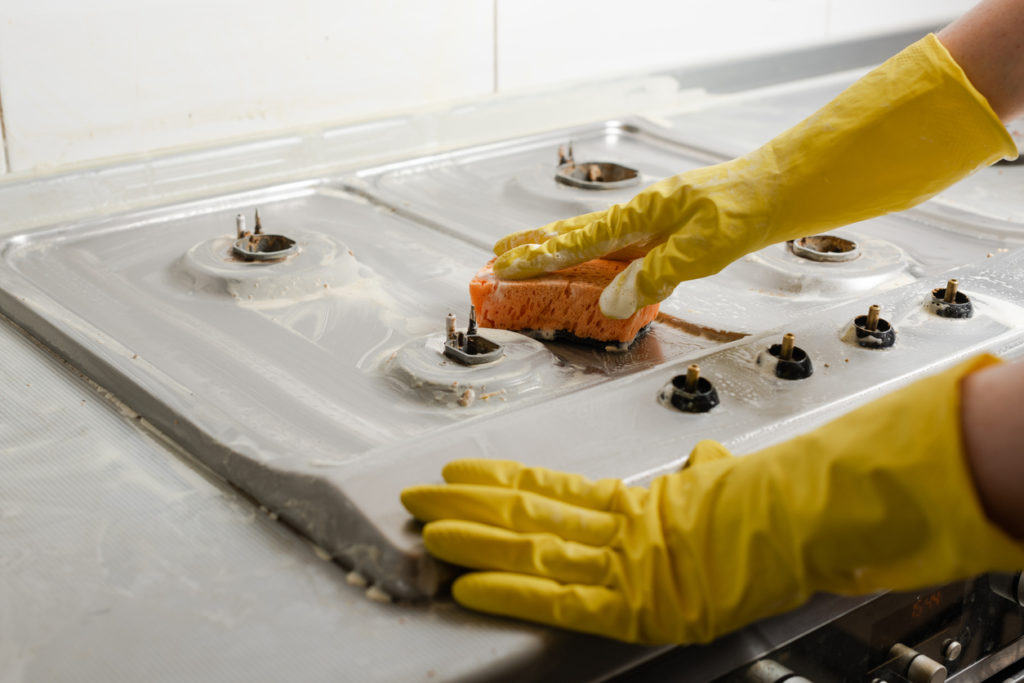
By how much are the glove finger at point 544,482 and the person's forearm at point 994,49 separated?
75 cm

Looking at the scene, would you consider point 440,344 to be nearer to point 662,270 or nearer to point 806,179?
point 662,270

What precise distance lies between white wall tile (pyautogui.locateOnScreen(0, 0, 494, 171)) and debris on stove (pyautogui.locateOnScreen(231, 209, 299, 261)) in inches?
11.2

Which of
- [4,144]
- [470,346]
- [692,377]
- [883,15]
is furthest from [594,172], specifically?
[883,15]

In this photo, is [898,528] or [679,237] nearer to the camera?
A: [898,528]

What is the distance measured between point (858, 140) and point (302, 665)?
0.86 metres

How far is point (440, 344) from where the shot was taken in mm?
1150

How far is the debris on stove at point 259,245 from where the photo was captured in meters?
1.36

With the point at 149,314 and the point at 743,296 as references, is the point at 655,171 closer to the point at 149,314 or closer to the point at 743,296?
the point at 743,296

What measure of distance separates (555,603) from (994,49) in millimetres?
901

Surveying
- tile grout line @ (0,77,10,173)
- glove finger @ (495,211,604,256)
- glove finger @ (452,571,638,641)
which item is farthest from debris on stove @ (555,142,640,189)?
glove finger @ (452,571,638,641)

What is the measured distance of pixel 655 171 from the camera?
1795 mm

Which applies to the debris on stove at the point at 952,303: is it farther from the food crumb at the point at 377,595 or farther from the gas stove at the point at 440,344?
the food crumb at the point at 377,595

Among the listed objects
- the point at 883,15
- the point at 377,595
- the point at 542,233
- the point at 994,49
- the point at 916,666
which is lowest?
the point at 916,666

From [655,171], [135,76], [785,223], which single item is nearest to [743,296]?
[785,223]
